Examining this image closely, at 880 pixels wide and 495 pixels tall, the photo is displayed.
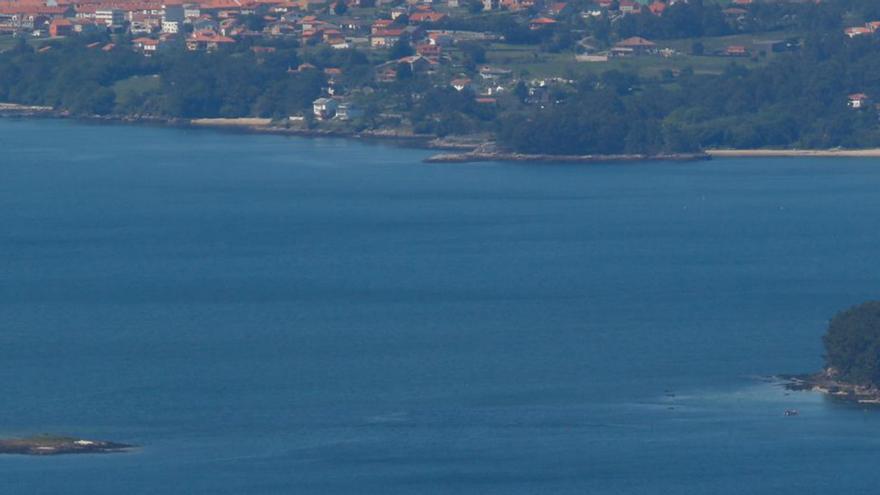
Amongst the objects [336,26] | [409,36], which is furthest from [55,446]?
[336,26]

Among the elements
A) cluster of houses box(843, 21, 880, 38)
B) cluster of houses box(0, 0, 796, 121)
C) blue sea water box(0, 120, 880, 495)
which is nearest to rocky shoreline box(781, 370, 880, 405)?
blue sea water box(0, 120, 880, 495)

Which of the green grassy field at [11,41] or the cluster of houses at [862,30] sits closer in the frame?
the cluster of houses at [862,30]

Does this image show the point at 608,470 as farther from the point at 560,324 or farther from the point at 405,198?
the point at 405,198

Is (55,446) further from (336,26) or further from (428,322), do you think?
(336,26)

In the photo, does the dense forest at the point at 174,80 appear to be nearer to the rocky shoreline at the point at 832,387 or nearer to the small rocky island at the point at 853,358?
the rocky shoreline at the point at 832,387

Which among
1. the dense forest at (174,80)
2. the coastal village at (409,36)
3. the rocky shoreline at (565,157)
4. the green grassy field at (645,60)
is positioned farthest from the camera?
the green grassy field at (645,60)

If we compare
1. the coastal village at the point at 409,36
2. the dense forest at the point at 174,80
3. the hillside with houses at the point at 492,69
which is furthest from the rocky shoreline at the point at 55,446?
the dense forest at the point at 174,80

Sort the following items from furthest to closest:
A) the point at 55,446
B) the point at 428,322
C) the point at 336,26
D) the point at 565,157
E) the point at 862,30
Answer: the point at 336,26 < the point at 862,30 < the point at 565,157 < the point at 428,322 < the point at 55,446
